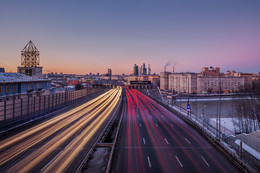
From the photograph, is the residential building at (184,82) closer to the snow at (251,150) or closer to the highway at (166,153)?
the snow at (251,150)

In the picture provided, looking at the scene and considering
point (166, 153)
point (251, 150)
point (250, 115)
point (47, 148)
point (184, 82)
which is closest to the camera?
point (47, 148)

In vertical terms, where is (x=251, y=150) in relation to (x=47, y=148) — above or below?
below

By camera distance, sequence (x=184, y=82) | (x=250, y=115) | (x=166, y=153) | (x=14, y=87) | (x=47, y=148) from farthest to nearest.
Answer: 1. (x=184, y=82)
2. (x=250, y=115)
3. (x=14, y=87)
4. (x=166, y=153)
5. (x=47, y=148)

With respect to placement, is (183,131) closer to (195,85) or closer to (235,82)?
(195,85)

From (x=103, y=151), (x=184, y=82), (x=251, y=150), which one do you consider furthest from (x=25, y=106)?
(x=184, y=82)

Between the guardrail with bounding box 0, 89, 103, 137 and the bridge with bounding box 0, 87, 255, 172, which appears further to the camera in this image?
the guardrail with bounding box 0, 89, 103, 137

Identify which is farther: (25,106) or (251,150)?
(25,106)

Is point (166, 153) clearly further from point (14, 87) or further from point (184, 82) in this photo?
point (184, 82)

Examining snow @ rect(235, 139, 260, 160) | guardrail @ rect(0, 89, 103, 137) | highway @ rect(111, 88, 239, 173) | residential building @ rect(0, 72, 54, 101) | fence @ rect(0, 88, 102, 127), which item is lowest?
snow @ rect(235, 139, 260, 160)

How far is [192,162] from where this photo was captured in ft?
37.8

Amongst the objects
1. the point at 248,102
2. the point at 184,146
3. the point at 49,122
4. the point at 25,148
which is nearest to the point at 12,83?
the point at 49,122

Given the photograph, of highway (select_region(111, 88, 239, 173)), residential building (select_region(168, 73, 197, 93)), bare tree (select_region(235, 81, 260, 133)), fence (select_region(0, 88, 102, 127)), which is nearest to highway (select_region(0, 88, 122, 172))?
fence (select_region(0, 88, 102, 127))

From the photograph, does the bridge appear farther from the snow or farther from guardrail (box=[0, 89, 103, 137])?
the snow

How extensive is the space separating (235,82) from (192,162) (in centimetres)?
13584
